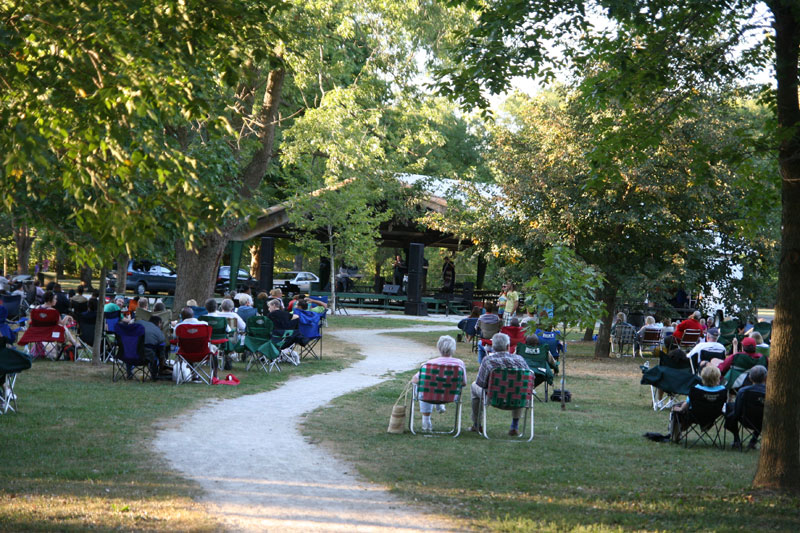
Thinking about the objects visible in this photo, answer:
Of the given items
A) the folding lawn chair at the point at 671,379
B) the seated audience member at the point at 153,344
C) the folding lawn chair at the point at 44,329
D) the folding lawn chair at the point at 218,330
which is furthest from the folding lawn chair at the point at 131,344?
the folding lawn chair at the point at 671,379

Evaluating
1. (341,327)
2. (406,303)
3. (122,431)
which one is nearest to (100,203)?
(122,431)

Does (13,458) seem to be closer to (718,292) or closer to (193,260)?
(193,260)

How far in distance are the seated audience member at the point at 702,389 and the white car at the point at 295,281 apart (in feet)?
99.2

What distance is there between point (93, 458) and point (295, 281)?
34.2m

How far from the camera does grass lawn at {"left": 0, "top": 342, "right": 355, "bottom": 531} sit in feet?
16.7

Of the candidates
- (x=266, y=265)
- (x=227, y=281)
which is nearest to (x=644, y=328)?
(x=266, y=265)

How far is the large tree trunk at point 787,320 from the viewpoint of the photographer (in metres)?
6.36

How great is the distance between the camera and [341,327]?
81.5 ft

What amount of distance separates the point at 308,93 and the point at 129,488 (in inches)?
714

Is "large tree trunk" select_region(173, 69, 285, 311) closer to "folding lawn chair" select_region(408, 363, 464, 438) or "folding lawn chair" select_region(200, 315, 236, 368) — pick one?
"folding lawn chair" select_region(200, 315, 236, 368)

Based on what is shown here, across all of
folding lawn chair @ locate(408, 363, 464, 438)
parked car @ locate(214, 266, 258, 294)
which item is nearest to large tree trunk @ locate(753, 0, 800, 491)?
folding lawn chair @ locate(408, 363, 464, 438)

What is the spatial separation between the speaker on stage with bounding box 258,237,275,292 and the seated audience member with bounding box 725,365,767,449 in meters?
24.2

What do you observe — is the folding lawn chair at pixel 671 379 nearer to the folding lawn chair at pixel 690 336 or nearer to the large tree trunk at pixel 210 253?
the folding lawn chair at pixel 690 336

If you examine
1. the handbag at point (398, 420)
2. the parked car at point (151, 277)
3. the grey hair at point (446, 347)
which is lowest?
the handbag at point (398, 420)
